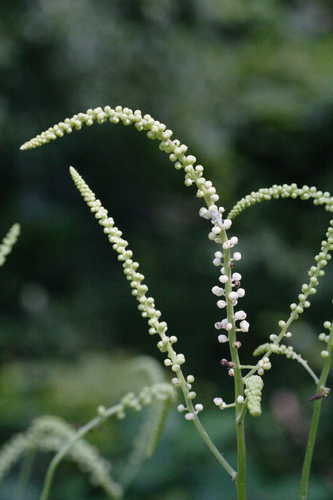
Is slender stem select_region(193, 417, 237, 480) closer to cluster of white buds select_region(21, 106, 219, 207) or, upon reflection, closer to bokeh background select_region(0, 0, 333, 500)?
cluster of white buds select_region(21, 106, 219, 207)

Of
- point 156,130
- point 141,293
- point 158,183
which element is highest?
point 158,183

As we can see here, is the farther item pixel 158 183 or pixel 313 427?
pixel 158 183

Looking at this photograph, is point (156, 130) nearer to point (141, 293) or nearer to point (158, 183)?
point (141, 293)

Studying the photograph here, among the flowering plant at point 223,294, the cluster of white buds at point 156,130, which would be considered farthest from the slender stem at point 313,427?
the cluster of white buds at point 156,130

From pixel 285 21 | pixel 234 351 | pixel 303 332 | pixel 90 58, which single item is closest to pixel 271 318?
pixel 303 332

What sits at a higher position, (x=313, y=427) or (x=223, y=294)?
(x=223, y=294)

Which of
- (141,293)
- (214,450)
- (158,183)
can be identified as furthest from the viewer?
(158,183)

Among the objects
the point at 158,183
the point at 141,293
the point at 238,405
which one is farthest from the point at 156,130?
the point at 158,183

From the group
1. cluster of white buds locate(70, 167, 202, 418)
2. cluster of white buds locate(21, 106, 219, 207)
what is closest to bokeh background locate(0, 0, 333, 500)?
cluster of white buds locate(70, 167, 202, 418)

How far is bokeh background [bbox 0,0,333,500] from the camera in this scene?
6875 mm

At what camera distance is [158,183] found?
30.8 feet

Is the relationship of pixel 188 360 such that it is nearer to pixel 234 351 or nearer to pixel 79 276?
pixel 79 276

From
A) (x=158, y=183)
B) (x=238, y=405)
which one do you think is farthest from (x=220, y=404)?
(x=158, y=183)

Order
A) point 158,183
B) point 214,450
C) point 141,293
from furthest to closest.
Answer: point 158,183, point 141,293, point 214,450
